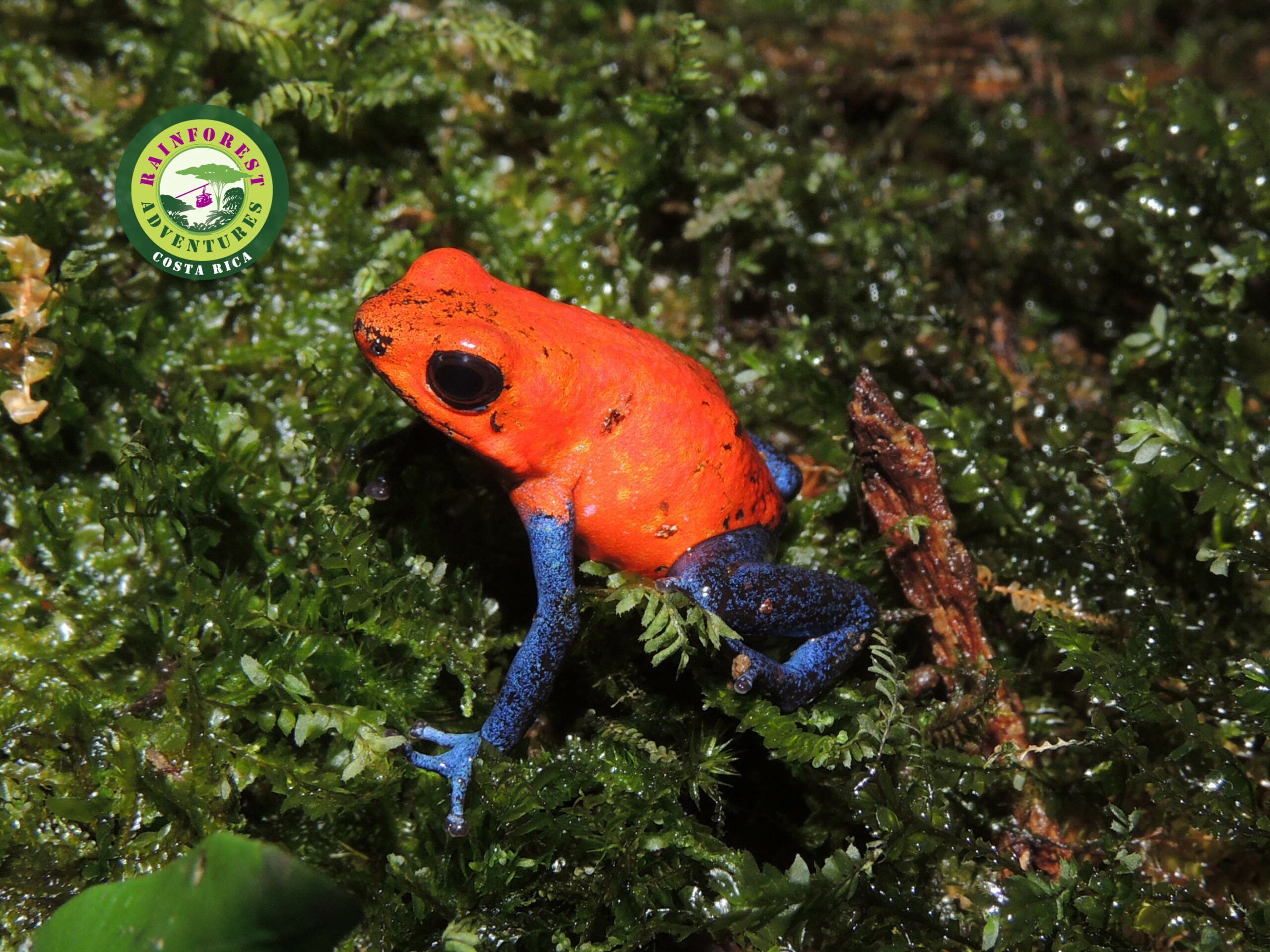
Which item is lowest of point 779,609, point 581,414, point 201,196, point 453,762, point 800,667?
point 453,762

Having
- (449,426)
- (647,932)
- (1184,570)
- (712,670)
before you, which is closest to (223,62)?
(449,426)

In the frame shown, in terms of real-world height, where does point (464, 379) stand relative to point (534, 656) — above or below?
above

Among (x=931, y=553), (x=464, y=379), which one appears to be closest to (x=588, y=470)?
(x=464, y=379)

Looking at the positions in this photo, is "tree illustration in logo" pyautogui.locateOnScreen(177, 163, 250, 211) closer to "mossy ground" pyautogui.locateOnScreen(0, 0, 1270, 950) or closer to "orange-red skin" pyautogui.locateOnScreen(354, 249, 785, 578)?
"mossy ground" pyautogui.locateOnScreen(0, 0, 1270, 950)

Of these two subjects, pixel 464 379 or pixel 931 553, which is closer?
pixel 464 379

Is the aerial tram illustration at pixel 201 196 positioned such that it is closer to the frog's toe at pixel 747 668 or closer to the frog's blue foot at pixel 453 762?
the frog's blue foot at pixel 453 762

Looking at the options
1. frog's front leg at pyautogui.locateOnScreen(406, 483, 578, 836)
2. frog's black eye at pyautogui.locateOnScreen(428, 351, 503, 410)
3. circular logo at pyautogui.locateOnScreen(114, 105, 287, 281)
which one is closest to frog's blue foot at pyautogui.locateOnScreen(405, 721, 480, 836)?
frog's front leg at pyautogui.locateOnScreen(406, 483, 578, 836)

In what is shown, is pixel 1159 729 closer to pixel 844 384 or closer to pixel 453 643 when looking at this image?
pixel 844 384

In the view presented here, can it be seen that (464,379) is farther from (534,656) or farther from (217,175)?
(217,175)
